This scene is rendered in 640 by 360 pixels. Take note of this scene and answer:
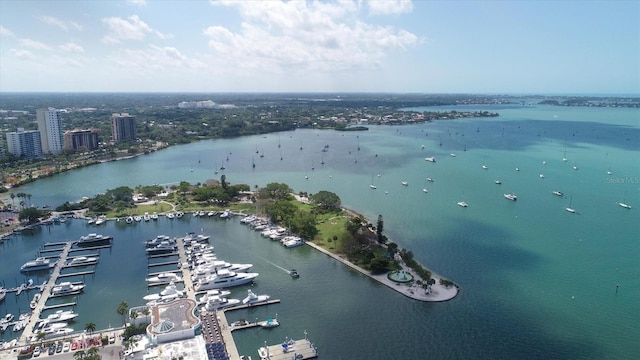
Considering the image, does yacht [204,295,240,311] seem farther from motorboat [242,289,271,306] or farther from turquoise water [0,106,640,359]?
turquoise water [0,106,640,359]

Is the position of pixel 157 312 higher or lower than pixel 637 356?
higher

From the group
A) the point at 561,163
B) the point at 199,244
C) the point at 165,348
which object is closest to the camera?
the point at 165,348

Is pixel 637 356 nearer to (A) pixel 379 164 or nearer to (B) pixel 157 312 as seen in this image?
(B) pixel 157 312

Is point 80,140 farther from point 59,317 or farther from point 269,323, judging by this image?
point 269,323

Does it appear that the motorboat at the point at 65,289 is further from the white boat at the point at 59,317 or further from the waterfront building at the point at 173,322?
the waterfront building at the point at 173,322

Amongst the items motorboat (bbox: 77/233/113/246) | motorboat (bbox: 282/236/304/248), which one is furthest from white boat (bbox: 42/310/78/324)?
motorboat (bbox: 282/236/304/248)

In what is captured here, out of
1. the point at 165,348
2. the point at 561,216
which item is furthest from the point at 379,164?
the point at 165,348

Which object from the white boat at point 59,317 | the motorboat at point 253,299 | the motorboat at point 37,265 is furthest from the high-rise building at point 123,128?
the motorboat at point 253,299
